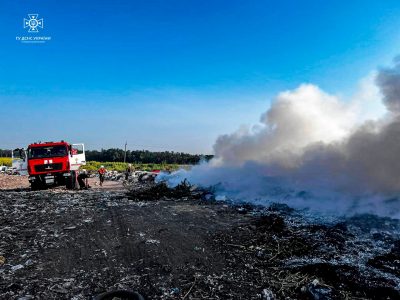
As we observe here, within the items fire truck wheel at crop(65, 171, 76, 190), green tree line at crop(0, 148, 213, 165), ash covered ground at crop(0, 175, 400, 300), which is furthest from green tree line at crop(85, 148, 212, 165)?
ash covered ground at crop(0, 175, 400, 300)

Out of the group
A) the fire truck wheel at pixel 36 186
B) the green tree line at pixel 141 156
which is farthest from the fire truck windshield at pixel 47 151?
the green tree line at pixel 141 156

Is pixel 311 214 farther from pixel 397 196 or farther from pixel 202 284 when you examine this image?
pixel 202 284

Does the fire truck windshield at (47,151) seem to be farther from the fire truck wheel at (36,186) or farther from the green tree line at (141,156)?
the green tree line at (141,156)

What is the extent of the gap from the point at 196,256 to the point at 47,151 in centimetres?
1513

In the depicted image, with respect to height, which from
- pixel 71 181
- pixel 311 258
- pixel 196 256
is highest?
pixel 71 181

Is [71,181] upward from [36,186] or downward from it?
upward

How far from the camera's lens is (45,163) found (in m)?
18.6

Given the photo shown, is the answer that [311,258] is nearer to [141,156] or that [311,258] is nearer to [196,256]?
[196,256]

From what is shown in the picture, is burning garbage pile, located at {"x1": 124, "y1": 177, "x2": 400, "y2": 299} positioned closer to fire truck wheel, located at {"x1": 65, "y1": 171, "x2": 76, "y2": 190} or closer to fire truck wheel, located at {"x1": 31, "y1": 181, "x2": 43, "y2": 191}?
fire truck wheel, located at {"x1": 65, "y1": 171, "x2": 76, "y2": 190}

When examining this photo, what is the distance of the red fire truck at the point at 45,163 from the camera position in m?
18.6

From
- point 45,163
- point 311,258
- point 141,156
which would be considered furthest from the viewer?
point 141,156

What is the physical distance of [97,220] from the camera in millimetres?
9930

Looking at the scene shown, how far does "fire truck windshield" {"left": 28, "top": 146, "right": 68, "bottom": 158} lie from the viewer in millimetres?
18594

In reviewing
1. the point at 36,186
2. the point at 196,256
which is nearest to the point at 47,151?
the point at 36,186
